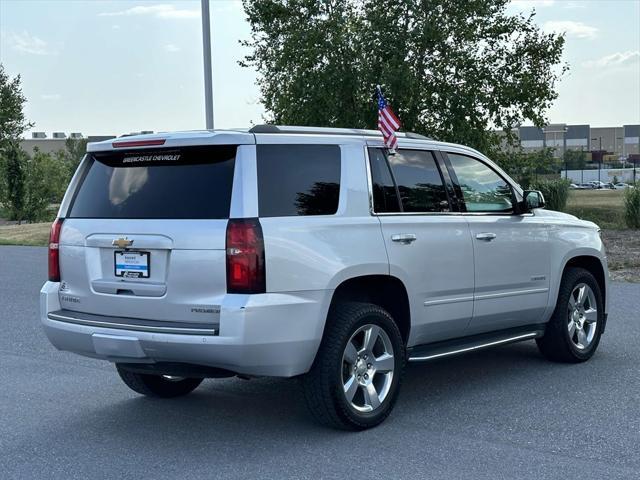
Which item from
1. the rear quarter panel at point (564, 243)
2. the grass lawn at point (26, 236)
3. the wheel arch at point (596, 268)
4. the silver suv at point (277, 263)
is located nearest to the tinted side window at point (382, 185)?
the silver suv at point (277, 263)

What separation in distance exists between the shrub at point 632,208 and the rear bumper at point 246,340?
1901 cm

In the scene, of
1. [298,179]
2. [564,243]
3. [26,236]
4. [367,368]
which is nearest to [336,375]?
[367,368]

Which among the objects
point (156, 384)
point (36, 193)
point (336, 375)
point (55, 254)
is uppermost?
point (55, 254)

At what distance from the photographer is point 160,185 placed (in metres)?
5.61

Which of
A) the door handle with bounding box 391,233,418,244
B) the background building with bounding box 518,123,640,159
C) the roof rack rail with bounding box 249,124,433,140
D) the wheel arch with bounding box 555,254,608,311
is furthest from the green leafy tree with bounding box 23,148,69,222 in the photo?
the background building with bounding box 518,123,640,159

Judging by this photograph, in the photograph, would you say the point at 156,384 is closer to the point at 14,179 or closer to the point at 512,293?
the point at 512,293

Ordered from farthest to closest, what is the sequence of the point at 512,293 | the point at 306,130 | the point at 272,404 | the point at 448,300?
Result: the point at 512,293
the point at 272,404
the point at 448,300
the point at 306,130

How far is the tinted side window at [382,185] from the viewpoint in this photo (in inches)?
240

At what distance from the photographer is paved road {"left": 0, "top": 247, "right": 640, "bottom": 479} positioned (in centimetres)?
503

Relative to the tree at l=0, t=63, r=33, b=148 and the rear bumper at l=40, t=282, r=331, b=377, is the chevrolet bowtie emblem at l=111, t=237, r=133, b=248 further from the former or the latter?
the tree at l=0, t=63, r=33, b=148

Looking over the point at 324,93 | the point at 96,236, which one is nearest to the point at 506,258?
the point at 96,236

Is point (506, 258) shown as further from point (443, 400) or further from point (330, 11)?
point (330, 11)

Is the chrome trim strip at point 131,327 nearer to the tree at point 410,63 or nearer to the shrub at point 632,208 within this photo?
the tree at point 410,63

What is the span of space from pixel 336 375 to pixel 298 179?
1.26m
